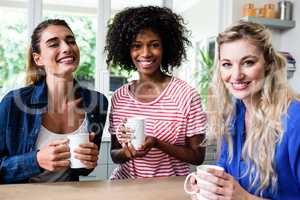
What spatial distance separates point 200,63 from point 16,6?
1.73 meters

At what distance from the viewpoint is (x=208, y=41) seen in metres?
3.52

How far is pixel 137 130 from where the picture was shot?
40.2 inches

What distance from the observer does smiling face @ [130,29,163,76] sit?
130 cm

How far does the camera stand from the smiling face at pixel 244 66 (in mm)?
912

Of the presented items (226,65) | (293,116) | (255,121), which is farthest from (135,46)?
(293,116)

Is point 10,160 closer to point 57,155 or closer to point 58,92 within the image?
point 57,155

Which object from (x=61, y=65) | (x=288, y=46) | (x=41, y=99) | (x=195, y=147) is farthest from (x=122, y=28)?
(x=288, y=46)

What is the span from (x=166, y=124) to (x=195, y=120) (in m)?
0.11

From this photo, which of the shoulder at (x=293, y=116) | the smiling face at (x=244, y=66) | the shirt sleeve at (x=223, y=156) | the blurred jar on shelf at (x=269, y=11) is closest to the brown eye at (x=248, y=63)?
the smiling face at (x=244, y=66)

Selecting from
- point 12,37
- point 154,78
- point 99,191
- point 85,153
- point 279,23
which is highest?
point 279,23

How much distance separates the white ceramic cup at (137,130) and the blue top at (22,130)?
21 cm

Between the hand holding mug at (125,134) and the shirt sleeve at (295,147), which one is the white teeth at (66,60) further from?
the shirt sleeve at (295,147)

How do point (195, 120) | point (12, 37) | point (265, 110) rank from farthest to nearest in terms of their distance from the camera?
point (12, 37)
point (195, 120)
point (265, 110)

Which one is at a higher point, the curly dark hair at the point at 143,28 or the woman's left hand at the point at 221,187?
the curly dark hair at the point at 143,28
